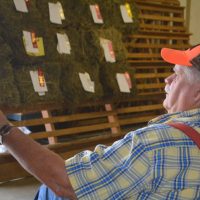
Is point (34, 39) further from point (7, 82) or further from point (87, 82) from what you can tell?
point (87, 82)

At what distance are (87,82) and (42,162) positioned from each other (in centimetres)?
264

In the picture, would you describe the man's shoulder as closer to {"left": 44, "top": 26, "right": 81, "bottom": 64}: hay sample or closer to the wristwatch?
the wristwatch

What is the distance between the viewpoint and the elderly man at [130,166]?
0.96m

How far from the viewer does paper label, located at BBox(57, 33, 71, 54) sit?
11.5 feet

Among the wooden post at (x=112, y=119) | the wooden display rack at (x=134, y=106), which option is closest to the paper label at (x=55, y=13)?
the wooden display rack at (x=134, y=106)

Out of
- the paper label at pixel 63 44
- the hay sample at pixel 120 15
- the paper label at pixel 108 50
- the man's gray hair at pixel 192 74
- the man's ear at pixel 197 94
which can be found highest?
the hay sample at pixel 120 15

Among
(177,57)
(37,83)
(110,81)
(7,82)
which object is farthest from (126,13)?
(177,57)

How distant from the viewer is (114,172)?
3.21 feet

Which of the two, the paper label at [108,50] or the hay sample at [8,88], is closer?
the hay sample at [8,88]

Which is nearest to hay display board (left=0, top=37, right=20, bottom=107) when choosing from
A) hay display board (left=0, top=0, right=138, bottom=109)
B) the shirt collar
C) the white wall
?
hay display board (left=0, top=0, right=138, bottom=109)

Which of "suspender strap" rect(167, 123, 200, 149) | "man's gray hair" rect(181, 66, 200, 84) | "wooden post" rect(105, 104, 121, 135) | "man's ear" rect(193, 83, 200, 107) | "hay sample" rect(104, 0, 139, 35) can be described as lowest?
"wooden post" rect(105, 104, 121, 135)

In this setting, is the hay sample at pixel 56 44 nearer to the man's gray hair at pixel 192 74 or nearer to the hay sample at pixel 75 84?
the hay sample at pixel 75 84

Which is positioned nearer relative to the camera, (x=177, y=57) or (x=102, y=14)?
(x=177, y=57)

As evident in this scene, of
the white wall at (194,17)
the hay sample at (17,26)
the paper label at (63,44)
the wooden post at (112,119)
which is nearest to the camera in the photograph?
the hay sample at (17,26)
